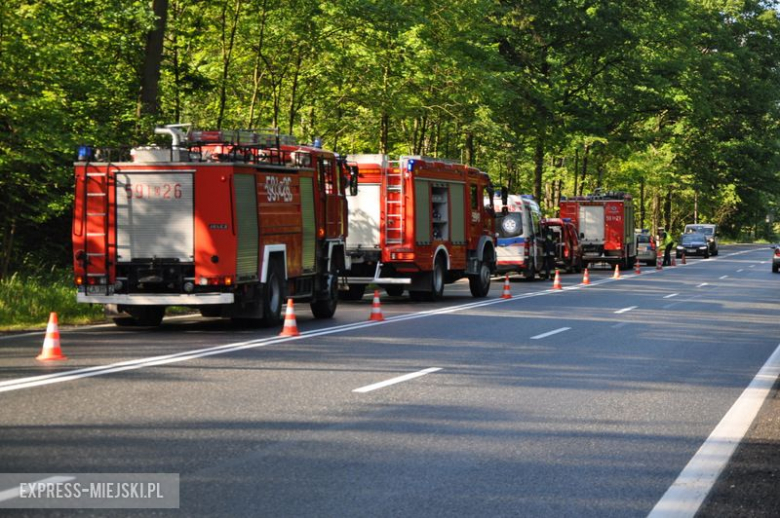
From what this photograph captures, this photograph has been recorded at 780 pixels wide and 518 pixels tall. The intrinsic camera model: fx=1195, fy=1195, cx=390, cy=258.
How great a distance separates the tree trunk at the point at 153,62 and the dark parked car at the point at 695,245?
47.4 m

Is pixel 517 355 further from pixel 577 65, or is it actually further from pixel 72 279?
pixel 577 65

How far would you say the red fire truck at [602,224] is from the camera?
5000 centimetres

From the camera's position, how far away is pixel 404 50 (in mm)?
33219

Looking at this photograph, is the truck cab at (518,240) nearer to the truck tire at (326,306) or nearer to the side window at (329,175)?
the side window at (329,175)

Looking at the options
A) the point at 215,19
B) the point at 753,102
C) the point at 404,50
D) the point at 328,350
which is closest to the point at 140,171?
the point at 328,350

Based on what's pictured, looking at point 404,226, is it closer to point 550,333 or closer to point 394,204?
point 394,204

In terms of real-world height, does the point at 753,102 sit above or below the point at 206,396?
above

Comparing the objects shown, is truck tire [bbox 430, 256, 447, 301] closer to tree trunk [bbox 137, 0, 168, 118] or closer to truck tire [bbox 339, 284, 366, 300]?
truck tire [bbox 339, 284, 366, 300]

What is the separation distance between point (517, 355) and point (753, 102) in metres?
67.6

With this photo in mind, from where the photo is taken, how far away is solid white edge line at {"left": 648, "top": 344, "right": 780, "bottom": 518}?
6.92 m

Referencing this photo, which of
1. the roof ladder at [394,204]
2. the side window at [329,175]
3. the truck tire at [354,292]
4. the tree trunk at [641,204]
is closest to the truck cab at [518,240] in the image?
the truck tire at [354,292]

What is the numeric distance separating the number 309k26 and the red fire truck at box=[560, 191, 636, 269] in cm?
3492

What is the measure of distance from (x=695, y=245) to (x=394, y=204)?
46.4m

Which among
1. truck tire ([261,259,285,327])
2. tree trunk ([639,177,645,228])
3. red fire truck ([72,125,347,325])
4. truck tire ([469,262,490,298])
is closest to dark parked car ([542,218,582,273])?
truck tire ([469,262,490,298])
